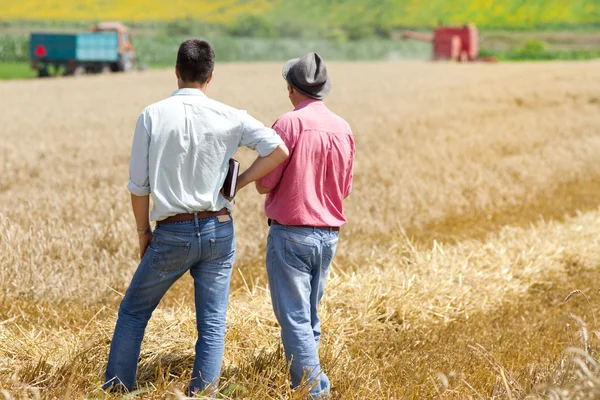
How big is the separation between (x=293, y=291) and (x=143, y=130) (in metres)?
1.05

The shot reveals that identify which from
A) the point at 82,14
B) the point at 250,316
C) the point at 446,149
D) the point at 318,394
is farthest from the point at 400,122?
the point at 82,14

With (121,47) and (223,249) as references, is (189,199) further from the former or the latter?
(121,47)

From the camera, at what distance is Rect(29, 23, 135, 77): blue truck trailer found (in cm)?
3494

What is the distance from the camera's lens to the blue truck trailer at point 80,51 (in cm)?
3494

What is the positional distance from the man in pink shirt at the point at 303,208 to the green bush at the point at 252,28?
8551 cm

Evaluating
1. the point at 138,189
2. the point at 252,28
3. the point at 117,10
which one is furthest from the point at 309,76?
the point at 117,10

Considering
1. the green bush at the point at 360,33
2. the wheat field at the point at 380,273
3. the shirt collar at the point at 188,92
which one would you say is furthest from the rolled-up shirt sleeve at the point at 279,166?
the green bush at the point at 360,33

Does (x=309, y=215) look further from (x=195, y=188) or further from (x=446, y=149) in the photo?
(x=446, y=149)

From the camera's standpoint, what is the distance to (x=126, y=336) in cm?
380

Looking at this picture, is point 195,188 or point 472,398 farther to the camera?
point 472,398

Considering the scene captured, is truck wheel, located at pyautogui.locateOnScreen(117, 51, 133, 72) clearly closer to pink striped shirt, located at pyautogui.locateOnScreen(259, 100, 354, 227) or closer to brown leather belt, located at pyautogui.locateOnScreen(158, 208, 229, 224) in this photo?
pink striped shirt, located at pyautogui.locateOnScreen(259, 100, 354, 227)

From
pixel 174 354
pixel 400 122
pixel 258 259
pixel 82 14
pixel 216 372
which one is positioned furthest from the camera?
pixel 82 14

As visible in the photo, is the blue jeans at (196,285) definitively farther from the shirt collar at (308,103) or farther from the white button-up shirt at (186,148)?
the shirt collar at (308,103)

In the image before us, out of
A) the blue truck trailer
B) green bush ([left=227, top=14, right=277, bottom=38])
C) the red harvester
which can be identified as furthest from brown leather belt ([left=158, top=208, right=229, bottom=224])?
green bush ([left=227, top=14, right=277, bottom=38])
